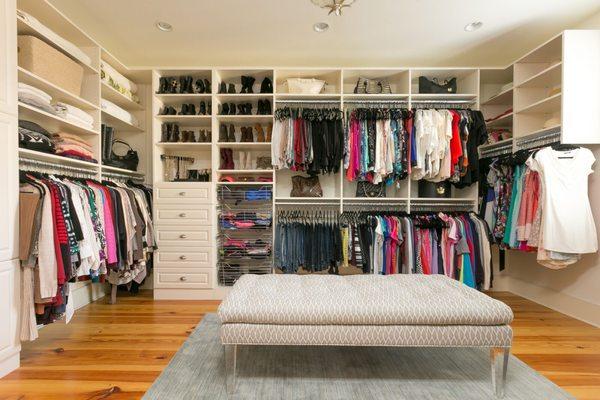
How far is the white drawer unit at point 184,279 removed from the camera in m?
3.24

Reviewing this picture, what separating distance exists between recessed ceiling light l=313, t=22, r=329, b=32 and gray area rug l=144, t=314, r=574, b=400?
2824 mm

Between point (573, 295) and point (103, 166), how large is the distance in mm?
4687

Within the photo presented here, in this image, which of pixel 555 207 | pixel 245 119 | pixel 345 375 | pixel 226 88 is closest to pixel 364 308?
pixel 345 375

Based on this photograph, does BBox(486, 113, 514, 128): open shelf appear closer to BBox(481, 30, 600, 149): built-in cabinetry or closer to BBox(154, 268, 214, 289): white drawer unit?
BBox(481, 30, 600, 149): built-in cabinetry

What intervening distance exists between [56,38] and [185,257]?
88.3 inches

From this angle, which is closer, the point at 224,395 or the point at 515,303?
the point at 224,395

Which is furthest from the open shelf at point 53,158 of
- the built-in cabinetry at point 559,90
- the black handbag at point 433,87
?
the built-in cabinetry at point 559,90

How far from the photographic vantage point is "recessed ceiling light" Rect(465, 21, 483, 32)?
2.79 metres

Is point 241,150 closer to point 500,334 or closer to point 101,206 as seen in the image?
point 101,206

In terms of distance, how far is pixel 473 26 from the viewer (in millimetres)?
2844

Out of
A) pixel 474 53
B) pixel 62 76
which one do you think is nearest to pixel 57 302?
pixel 62 76

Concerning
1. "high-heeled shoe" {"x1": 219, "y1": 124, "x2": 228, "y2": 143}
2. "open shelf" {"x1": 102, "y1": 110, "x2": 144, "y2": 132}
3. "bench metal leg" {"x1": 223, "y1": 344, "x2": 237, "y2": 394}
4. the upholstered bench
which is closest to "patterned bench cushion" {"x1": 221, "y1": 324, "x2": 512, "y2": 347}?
the upholstered bench

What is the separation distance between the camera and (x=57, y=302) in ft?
6.41

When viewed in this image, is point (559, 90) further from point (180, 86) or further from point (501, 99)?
point (180, 86)
